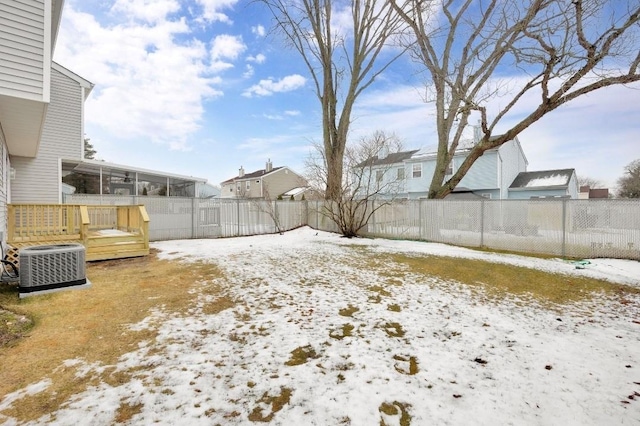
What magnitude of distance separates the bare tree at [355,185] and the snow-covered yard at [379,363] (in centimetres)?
720

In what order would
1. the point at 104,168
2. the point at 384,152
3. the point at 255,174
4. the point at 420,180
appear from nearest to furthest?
the point at 104,168 → the point at 384,152 → the point at 420,180 → the point at 255,174

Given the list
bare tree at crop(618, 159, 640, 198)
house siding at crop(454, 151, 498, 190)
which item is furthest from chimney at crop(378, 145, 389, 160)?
bare tree at crop(618, 159, 640, 198)

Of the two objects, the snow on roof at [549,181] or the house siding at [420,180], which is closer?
the snow on roof at [549,181]

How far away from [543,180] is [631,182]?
22463mm

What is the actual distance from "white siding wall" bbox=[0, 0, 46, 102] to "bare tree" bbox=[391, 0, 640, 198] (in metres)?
11.0

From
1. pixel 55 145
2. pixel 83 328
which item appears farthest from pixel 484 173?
pixel 55 145

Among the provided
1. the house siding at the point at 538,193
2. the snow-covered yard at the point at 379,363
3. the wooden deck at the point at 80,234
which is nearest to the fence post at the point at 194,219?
the wooden deck at the point at 80,234

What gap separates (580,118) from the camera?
40.0 ft

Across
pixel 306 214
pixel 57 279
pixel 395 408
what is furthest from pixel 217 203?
pixel 395 408

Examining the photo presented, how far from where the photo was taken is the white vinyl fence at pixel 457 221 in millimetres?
7398

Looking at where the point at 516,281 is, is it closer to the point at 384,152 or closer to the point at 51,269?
the point at 51,269

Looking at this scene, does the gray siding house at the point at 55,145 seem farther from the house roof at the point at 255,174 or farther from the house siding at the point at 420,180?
the house roof at the point at 255,174

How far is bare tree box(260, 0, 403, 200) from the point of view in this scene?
46.0ft

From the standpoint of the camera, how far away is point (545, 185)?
19172 millimetres
